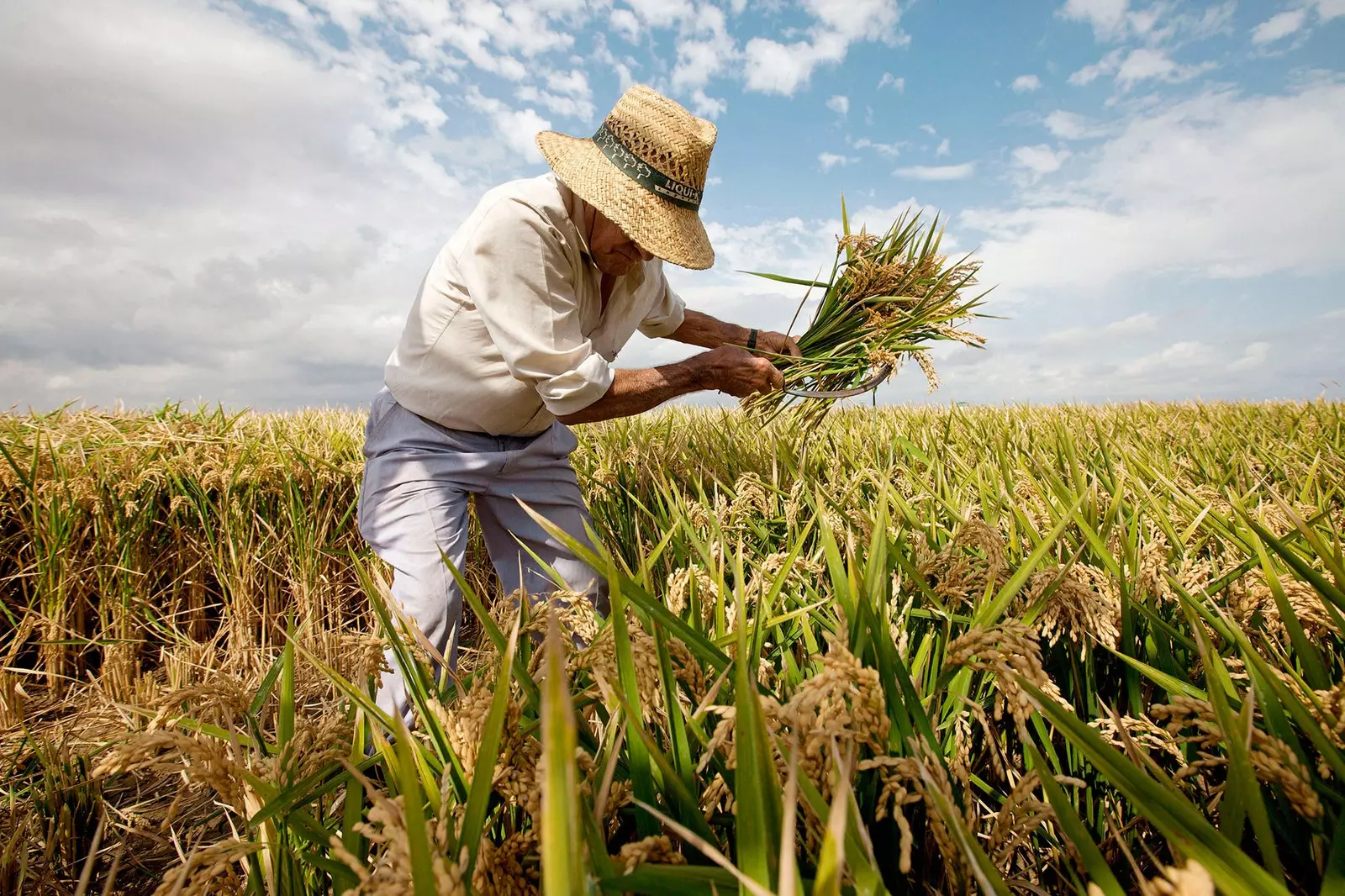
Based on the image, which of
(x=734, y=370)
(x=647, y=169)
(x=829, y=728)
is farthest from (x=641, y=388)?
(x=829, y=728)

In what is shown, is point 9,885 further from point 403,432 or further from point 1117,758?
point 1117,758

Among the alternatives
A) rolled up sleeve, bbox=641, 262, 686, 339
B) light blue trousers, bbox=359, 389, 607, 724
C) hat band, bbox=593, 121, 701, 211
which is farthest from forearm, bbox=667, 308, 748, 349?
hat band, bbox=593, 121, 701, 211

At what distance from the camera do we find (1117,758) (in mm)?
594

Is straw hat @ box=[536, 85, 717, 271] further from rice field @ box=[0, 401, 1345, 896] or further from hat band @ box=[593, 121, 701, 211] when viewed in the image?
rice field @ box=[0, 401, 1345, 896]

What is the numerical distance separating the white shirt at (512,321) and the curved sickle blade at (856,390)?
0.76 m

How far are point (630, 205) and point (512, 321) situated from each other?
0.51 m

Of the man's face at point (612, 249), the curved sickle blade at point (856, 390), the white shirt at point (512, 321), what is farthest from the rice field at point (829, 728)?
the man's face at point (612, 249)

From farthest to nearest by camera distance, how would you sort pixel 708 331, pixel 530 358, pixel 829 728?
pixel 708 331
pixel 530 358
pixel 829 728

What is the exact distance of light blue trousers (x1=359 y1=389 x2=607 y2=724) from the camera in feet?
7.63

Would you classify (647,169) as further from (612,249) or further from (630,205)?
(612,249)

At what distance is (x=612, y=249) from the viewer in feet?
7.97

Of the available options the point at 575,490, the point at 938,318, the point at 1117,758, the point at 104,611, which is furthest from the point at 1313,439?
the point at 104,611

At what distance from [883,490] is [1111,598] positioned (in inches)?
17.0

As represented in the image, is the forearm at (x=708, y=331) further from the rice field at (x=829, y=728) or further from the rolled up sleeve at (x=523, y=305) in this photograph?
the rolled up sleeve at (x=523, y=305)
